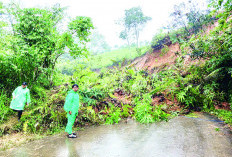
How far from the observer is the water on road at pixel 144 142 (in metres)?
3.22

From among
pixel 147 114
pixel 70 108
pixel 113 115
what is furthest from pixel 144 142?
pixel 113 115

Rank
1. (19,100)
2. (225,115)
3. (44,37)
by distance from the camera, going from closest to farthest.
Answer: (225,115), (19,100), (44,37)

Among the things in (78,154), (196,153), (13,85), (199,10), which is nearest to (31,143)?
(78,154)

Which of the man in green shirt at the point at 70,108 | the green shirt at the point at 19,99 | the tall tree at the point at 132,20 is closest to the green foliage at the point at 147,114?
the man in green shirt at the point at 70,108

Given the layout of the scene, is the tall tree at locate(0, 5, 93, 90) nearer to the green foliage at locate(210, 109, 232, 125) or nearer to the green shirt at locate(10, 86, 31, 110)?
the green shirt at locate(10, 86, 31, 110)

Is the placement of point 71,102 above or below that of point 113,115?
above

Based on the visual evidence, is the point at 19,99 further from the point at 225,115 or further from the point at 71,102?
the point at 225,115

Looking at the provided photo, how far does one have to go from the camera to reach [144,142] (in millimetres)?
3828

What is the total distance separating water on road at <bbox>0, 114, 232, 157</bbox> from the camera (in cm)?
322

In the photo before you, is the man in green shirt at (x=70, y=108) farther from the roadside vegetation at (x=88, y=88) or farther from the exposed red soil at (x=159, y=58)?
the exposed red soil at (x=159, y=58)

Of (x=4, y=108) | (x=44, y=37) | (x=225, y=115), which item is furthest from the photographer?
(x=44, y=37)

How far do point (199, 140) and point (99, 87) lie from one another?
4784 mm

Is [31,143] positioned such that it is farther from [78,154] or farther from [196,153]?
[196,153]

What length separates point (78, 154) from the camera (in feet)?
11.3
